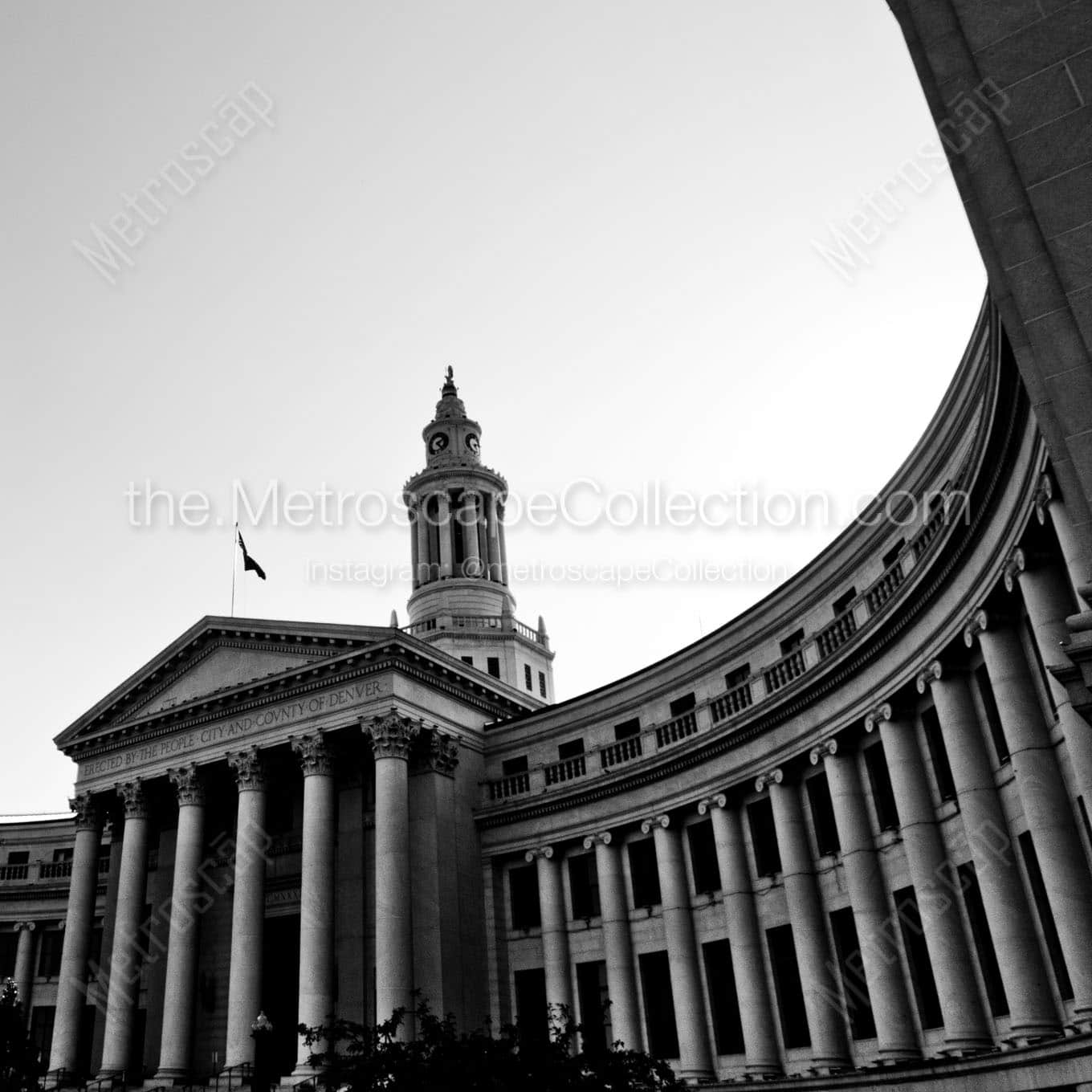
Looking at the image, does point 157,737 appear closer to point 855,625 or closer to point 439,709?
point 439,709

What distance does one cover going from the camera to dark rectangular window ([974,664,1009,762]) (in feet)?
82.0

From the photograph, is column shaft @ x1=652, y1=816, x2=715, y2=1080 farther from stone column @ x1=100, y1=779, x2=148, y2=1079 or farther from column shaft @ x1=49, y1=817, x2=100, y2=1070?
column shaft @ x1=49, y1=817, x2=100, y2=1070

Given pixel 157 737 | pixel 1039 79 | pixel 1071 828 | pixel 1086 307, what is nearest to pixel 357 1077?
pixel 1071 828

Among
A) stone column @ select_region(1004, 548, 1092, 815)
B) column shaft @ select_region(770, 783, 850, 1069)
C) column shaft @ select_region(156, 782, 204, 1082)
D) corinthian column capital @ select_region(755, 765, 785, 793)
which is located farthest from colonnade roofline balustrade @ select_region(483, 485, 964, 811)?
column shaft @ select_region(156, 782, 204, 1082)

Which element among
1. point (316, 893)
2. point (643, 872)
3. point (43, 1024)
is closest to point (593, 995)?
point (643, 872)

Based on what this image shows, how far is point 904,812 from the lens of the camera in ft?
92.2

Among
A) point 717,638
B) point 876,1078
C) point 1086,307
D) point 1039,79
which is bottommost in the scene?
point 876,1078

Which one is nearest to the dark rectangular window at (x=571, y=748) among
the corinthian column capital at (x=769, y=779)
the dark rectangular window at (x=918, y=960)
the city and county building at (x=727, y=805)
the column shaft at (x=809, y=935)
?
the city and county building at (x=727, y=805)

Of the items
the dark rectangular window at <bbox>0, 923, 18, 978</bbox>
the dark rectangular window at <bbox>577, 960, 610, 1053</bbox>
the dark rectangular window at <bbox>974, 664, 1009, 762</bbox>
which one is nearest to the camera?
the dark rectangular window at <bbox>974, 664, 1009, 762</bbox>

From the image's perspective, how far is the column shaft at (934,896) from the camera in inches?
1015

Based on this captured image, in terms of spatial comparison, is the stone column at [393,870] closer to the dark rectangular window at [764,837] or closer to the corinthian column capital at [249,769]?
the corinthian column capital at [249,769]

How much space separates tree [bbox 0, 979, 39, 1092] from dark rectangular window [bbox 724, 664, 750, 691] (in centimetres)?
2495

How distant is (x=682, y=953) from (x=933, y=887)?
41.1ft

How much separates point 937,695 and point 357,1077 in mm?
15851
